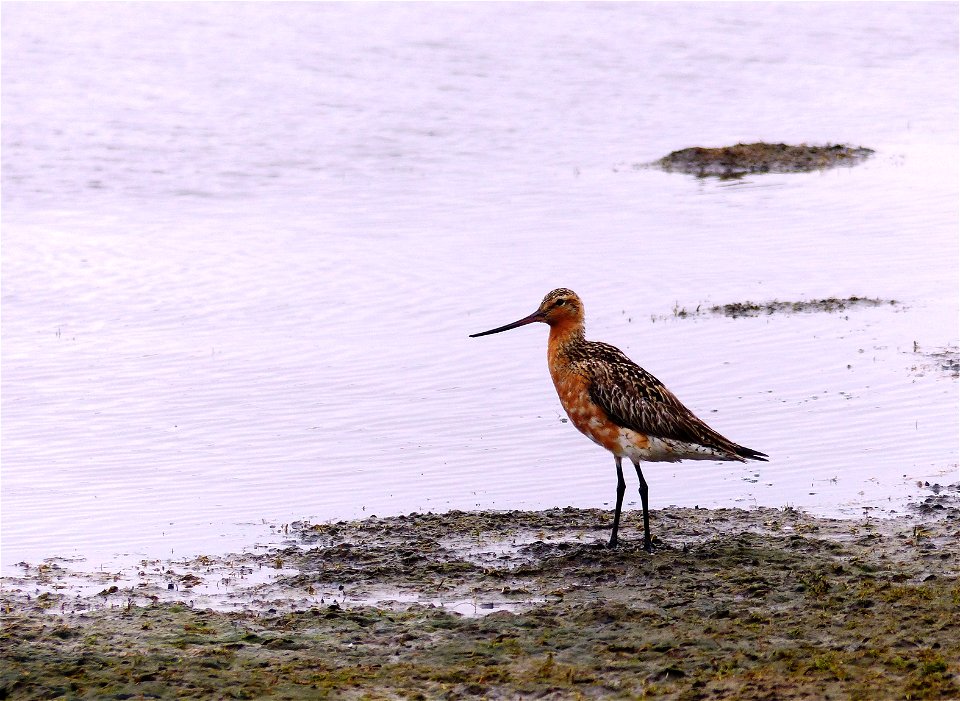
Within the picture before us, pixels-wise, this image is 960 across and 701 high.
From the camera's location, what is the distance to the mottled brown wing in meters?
8.73

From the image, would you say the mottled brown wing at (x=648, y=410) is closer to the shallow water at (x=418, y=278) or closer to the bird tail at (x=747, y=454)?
the bird tail at (x=747, y=454)

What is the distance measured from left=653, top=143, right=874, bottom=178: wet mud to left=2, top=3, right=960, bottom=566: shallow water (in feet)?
1.93

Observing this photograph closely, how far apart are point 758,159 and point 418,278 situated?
8992mm

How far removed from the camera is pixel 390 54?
34125mm

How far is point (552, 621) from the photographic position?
24.3 feet

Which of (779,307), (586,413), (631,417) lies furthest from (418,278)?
(631,417)

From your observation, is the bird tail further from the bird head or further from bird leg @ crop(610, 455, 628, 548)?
the bird head

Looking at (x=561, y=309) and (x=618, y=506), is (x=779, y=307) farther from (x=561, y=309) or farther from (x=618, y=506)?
(x=618, y=506)

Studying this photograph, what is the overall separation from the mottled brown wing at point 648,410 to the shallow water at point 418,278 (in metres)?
1.04

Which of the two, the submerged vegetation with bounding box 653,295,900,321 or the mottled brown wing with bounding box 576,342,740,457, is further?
the submerged vegetation with bounding box 653,295,900,321

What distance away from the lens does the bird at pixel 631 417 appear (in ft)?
28.7

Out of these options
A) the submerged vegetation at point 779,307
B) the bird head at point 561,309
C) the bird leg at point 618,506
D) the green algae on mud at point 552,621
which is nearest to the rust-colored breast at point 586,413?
the bird leg at point 618,506

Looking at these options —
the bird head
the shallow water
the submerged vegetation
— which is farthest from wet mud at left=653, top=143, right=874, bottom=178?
the bird head

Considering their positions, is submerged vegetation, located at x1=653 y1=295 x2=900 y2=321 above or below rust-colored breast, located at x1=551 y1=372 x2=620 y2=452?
above
